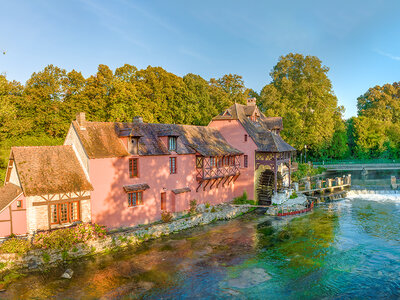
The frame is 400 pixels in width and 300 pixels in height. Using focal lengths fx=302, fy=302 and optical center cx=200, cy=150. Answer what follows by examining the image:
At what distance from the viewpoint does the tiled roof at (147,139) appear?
69.2 ft

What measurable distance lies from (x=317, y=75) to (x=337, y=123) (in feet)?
39.0

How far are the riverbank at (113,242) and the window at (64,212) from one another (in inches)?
77.5

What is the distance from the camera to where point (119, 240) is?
65.7 ft

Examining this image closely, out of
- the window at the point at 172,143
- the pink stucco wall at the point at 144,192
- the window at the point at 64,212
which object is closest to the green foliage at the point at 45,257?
the window at the point at 64,212

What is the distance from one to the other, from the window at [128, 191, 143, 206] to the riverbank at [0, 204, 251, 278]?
1792 millimetres

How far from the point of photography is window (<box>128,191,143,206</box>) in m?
22.1

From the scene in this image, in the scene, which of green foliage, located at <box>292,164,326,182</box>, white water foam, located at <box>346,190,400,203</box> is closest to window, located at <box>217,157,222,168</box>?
white water foam, located at <box>346,190,400,203</box>

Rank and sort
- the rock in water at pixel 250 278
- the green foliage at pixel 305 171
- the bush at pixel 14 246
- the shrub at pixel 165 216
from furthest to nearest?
1. the green foliage at pixel 305 171
2. the shrub at pixel 165 216
3. the bush at pixel 14 246
4. the rock in water at pixel 250 278

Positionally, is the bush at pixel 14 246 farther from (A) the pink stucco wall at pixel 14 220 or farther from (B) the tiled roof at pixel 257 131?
(B) the tiled roof at pixel 257 131

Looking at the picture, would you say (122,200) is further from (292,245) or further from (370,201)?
(370,201)

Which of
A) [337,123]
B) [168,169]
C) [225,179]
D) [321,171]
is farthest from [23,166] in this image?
[337,123]

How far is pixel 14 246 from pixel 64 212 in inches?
131

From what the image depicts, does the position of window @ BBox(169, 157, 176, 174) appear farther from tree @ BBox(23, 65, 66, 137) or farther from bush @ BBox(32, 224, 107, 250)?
tree @ BBox(23, 65, 66, 137)

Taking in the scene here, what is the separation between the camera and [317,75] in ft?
183
